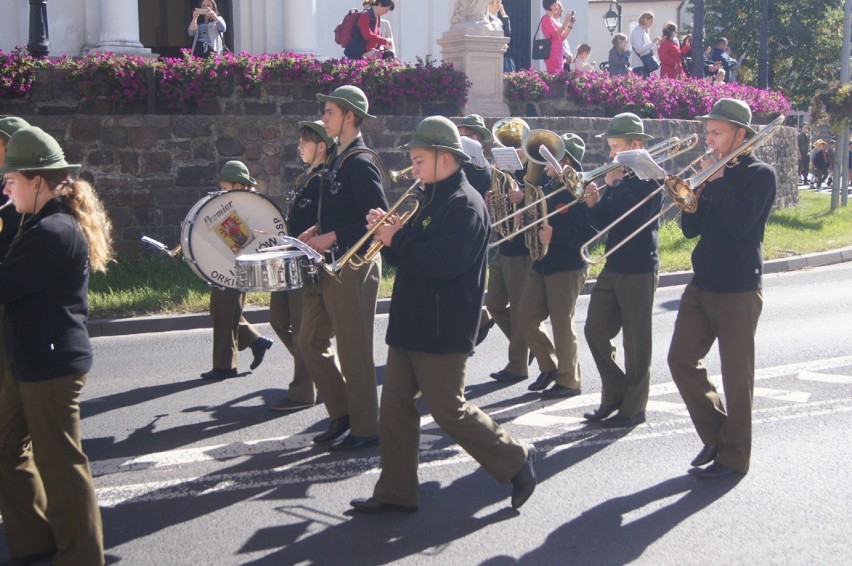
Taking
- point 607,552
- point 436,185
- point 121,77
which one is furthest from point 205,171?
point 607,552

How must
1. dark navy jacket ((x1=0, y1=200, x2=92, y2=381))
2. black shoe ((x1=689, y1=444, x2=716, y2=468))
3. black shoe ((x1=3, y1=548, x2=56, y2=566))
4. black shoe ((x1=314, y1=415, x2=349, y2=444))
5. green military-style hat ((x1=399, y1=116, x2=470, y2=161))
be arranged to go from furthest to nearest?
black shoe ((x1=314, y1=415, x2=349, y2=444))
black shoe ((x1=689, y1=444, x2=716, y2=468))
green military-style hat ((x1=399, y1=116, x2=470, y2=161))
black shoe ((x1=3, y1=548, x2=56, y2=566))
dark navy jacket ((x1=0, y1=200, x2=92, y2=381))

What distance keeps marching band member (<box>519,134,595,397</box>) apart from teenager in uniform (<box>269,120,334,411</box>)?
1727mm

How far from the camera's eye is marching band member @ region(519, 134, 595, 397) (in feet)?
27.1

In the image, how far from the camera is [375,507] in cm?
574

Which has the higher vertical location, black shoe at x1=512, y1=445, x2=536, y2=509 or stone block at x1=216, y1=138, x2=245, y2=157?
stone block at x1=216, y1=138, x2=245, y2=157

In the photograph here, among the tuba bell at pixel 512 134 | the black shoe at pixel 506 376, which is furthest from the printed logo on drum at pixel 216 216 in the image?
the black shoe at pixel 506 376

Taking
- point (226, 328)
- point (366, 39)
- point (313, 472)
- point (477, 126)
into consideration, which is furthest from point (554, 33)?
point (313, 472)

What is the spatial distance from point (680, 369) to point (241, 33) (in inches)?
574

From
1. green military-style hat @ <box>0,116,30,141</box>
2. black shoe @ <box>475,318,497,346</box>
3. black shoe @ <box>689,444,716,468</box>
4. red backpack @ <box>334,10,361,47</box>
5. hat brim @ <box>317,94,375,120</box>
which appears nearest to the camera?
green military-style hat @ <box>0,116,30,141</box>

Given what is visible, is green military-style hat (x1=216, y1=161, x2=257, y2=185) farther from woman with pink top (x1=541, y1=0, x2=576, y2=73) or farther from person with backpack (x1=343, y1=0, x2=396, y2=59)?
woman with pink top (x1=541, y1=0, x2=576, y2=73)

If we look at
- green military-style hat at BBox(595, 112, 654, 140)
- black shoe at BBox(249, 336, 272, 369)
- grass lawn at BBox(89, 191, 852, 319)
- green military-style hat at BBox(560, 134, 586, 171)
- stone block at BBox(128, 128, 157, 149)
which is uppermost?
stone block at BBox(128, 128, 157, 149)

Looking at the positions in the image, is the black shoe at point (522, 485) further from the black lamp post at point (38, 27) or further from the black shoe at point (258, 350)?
the black lamp post at point (38, 27)

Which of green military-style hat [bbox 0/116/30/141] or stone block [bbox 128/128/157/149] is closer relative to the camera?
green military-style hat [bbox 0/116/30/141]

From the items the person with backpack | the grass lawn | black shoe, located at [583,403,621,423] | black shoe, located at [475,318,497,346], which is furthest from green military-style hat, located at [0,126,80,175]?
the person with backpack
